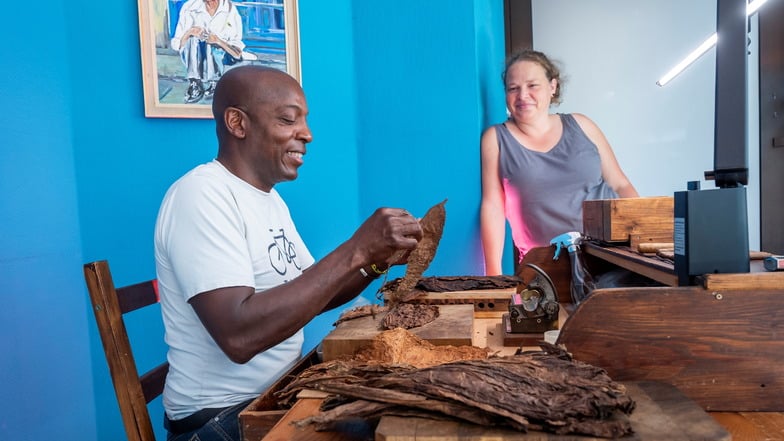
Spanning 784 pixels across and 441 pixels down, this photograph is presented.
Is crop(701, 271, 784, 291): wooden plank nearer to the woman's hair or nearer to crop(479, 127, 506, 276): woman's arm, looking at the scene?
crop(479, 127, 506, 276): woman's arm

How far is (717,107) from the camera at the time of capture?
1.14m

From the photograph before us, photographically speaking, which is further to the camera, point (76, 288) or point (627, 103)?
point (627, 103)

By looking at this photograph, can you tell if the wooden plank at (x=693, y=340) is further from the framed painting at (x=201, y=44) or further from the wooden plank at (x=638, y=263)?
the framed painting at (x=201, y=44)

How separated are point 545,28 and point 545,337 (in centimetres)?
329

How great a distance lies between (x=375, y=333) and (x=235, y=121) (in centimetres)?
77

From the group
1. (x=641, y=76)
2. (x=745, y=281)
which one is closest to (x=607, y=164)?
(x=641, y=76)

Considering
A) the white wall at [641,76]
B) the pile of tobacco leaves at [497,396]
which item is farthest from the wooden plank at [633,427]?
the white wall at [641,76]

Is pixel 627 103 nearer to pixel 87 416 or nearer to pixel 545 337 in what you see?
pixel 545 337

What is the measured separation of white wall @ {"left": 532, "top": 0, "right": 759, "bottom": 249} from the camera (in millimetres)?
4102

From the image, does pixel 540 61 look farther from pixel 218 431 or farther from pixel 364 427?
pixel 364 427

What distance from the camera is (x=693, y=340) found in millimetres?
1049

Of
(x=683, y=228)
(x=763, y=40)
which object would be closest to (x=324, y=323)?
(x=683, y=228)

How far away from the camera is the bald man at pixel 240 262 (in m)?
1.31

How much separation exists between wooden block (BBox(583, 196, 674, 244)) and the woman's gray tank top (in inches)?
41.1
